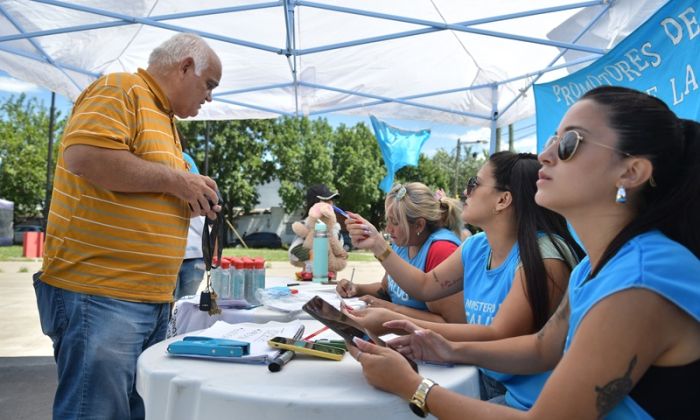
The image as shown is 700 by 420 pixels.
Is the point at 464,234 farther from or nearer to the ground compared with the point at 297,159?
nearer to the ground

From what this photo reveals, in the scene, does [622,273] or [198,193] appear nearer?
[622,273]

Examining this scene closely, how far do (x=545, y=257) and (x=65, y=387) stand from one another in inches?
63.3

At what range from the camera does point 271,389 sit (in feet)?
3.57

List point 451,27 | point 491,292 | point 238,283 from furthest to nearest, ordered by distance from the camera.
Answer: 1. point 451,27
2. point 238,283
3. point 491,292

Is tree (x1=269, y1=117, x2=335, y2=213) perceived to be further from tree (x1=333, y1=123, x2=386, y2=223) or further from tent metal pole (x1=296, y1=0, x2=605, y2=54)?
tent metal pole (x1=296, y1=0, x2=605, y2=54)

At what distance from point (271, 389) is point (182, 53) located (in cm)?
143

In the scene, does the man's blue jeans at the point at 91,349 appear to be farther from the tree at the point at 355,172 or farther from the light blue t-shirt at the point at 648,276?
the tree at the point at 355,172

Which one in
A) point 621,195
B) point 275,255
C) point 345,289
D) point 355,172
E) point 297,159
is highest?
point 297,159

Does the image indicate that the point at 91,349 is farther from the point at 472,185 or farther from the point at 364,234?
the point at 472,185

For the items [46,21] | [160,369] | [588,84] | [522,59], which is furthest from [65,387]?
[522,59]

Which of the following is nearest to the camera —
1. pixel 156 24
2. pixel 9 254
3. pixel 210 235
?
pixel 210 235

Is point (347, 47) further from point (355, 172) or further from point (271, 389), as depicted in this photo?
point (355, 172)

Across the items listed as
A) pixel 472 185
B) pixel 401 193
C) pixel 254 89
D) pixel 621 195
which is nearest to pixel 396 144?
pixel 254 89

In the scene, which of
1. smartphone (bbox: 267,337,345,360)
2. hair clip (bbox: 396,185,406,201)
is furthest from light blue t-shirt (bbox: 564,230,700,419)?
hair clip (bbox: 396,185,406,201)
